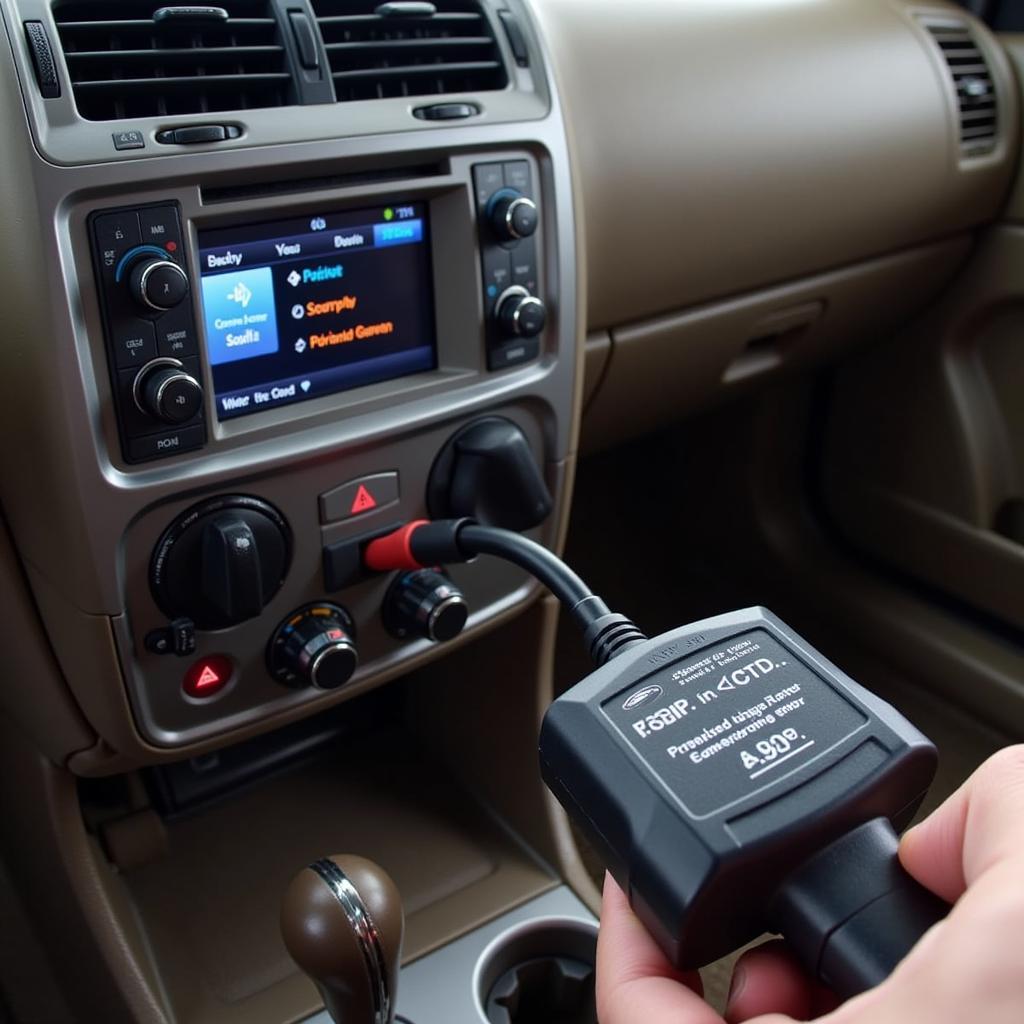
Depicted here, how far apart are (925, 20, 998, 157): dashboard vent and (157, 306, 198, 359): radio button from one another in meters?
1.07

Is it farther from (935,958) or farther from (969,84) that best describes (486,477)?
(969,84)

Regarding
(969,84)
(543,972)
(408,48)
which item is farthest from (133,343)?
(969,84)

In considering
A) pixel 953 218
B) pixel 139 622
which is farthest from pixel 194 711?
pixel 953 218

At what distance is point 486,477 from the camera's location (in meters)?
0.90

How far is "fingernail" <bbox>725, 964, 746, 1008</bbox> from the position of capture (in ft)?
1.56

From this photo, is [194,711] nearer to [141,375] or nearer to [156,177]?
[141,375]

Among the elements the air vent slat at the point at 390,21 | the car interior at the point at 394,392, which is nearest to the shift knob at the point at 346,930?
the car interior at the point at 394,392

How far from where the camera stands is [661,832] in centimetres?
45

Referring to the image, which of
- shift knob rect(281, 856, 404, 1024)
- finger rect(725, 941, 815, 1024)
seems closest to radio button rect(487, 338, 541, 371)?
shift knob rect(281, 856, 404, 1024)

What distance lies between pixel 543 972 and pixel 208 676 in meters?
0.46

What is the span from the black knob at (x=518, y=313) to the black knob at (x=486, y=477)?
0.25 ft

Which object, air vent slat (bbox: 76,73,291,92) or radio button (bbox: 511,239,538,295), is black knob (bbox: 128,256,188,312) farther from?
radio button (bbox: 511,239,538,295)

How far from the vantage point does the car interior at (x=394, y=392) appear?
27.7 inches

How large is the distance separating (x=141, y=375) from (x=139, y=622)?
0.59ft
